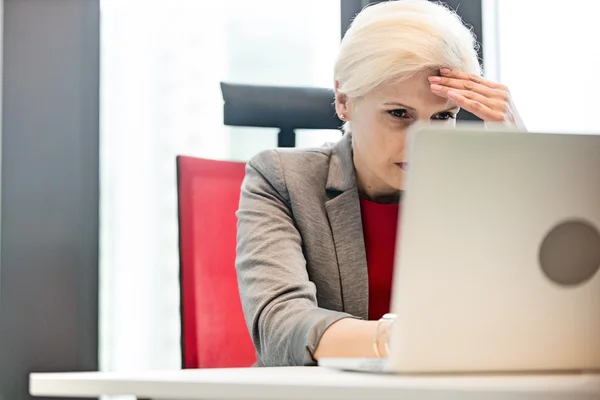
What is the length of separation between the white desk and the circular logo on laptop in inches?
2.9

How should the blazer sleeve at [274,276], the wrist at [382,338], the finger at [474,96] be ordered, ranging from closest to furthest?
the wrist at [382,338] → the blazer sleeve at [274,276] → the finger at [474,96]

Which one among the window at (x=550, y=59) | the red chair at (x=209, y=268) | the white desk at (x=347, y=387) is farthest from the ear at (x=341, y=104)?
the white desk at (x=347, y=387)

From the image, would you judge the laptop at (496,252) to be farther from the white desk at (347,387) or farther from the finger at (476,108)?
the finger at (476,108)

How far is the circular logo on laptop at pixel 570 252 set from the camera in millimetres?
582

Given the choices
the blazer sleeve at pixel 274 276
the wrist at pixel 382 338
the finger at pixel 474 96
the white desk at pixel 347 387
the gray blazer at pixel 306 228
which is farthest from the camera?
the finger at pixel 474 96

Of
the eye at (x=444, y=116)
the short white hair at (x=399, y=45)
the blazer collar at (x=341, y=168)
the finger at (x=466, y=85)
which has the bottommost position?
the blazer collar at (x=341, y=168)

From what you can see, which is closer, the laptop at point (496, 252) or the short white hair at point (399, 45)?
the laptop at point (496, 252)

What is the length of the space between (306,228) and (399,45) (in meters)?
0.36

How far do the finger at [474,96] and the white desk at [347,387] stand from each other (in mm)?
844

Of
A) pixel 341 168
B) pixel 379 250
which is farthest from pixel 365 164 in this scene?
pixel 379 250

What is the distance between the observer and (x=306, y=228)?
4.65 feet

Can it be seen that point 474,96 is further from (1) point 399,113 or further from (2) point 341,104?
(2) point 341,104

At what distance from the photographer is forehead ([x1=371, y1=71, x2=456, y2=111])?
4.59 ft

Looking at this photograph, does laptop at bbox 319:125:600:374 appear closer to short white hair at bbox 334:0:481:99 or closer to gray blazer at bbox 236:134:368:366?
gray blazer at bbox 236:134:368:366
